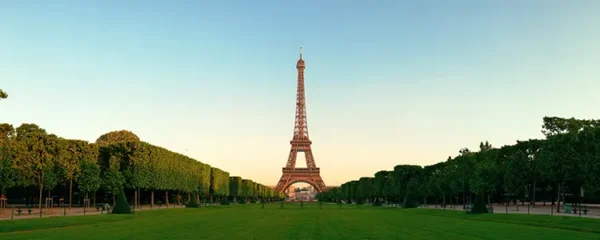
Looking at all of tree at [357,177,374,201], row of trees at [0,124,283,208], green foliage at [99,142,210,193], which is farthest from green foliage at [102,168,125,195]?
tree at [357,177,374,201]

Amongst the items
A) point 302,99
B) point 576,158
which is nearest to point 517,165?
point 576,158

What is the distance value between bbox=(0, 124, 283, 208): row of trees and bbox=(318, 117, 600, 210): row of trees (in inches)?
1532

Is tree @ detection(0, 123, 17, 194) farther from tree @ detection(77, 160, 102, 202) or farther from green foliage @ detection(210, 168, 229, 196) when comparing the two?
green foliage @ detection(210, 168, 229, 196)

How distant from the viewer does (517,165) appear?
2904 inches

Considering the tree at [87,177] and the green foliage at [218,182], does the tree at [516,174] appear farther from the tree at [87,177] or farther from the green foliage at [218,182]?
the green foliage at [218,182]

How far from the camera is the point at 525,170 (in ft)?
242

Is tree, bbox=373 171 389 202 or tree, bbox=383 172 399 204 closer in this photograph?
tree, bbox=383 172 399 204

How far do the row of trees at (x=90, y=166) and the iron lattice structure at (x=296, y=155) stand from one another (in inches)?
2517

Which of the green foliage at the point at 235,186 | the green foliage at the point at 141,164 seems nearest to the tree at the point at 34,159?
the green foliage at the point at 141,164

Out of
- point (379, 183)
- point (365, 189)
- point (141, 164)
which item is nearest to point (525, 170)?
point (141, 164)

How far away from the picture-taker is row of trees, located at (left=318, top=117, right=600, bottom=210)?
58094 mm

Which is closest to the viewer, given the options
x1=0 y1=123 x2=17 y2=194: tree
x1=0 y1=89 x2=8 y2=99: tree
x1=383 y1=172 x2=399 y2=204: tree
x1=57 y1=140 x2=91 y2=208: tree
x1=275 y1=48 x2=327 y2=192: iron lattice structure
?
x1=0 y1=89 x2=8 y2=99: tree

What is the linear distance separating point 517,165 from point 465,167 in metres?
7.65

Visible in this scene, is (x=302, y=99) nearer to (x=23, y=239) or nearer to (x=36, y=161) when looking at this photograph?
(x=36, y=161)
